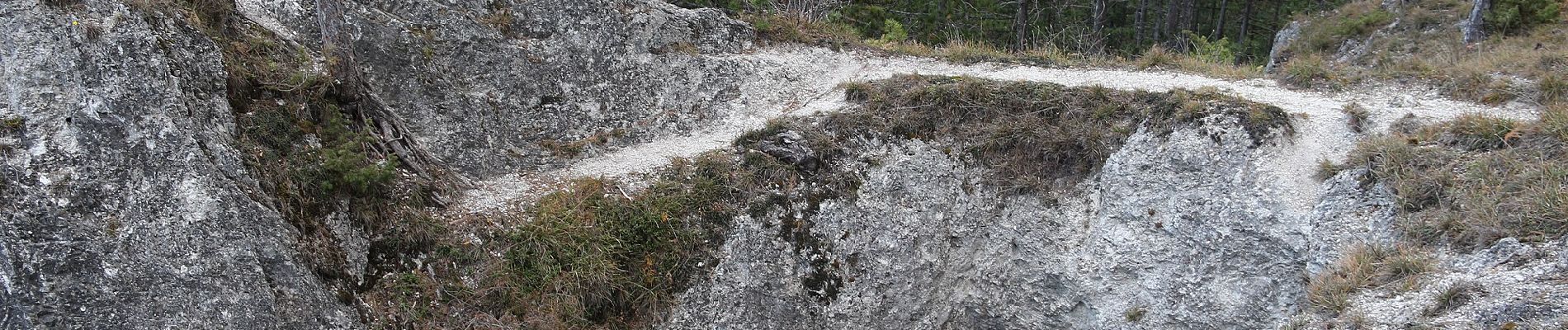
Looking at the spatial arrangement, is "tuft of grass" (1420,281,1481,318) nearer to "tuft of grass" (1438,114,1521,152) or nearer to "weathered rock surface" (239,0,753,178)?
"tuft of grass" (1438,114,1521,152)

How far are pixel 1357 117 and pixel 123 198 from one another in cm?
1890

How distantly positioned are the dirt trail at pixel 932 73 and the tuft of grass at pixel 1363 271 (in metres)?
1.56

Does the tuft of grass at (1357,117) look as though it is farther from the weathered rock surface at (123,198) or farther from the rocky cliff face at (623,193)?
the weathered rock surface at (123,198)

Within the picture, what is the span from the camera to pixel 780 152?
1550 centimetres

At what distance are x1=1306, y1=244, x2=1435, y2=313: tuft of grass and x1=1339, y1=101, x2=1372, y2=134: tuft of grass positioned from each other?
313 centimetres

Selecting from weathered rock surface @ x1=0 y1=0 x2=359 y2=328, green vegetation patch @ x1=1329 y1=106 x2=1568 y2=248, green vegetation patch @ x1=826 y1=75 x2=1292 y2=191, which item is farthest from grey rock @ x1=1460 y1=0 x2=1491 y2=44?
weathered rock surface @ x1=0 y1=0 x2=359 y2=328

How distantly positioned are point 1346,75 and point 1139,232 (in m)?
6.06

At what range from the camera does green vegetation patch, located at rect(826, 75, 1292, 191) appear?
Answer: 51.2ft

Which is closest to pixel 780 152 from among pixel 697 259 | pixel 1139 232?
pixel 697 259

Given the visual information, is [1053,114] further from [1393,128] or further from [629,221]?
[629,221]

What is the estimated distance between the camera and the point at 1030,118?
53.9ft

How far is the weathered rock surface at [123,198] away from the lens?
30.8 feet

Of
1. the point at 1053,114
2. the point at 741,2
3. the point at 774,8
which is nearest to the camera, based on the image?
the point at 1053,114

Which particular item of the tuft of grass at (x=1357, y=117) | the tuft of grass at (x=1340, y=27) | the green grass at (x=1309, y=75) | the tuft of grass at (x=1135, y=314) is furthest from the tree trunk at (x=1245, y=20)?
the tuft of grass at (x=1135, y=314)
